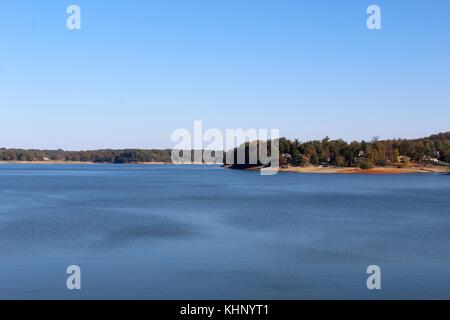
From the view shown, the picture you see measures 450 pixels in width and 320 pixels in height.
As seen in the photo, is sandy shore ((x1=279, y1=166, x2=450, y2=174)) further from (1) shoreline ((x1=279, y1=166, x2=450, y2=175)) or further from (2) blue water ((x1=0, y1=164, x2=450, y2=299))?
(2) blue water ((x1=0, y1=164, x2=450, y2=299))

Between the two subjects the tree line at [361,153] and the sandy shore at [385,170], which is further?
the tree line at [361,153]

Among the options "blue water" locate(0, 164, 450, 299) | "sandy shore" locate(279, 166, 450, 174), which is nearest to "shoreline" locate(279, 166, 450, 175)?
"sandy shore" locate(279, 166, 450, 174)

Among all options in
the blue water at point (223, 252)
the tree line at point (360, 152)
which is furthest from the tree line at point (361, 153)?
the blue water at point (223, 252)

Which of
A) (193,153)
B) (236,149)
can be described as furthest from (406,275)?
(193,153)

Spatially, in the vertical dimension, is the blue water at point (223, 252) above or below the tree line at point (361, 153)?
below

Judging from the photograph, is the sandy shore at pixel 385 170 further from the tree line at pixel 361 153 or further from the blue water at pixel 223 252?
the blue water at pixel 223 252

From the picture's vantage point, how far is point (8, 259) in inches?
812

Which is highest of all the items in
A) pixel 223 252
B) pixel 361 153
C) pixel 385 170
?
pixel 361 153

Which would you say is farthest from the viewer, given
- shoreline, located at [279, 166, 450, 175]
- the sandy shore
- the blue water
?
the sandy shore

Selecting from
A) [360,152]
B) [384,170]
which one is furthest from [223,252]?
[360,152]

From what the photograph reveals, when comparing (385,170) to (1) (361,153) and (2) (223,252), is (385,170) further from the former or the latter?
(2) (223,252)
